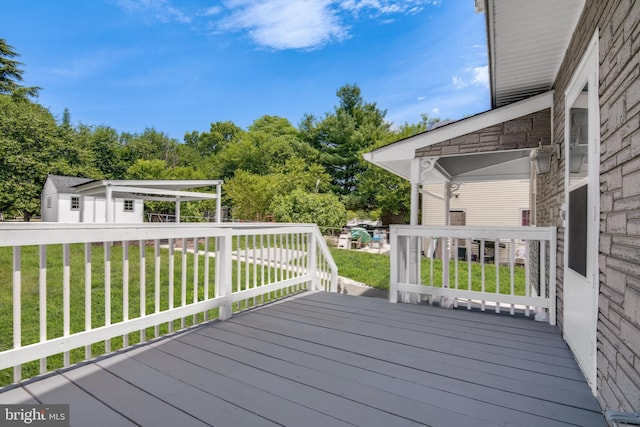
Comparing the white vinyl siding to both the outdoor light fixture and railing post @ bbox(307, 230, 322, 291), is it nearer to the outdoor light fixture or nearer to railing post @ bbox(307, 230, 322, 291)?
railing post @ bbox(307, 230, 322, 291)

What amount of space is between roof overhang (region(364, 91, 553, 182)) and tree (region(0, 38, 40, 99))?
35715 millimetres

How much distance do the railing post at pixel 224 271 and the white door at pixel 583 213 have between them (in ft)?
8.70

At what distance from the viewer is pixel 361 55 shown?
99.7 feet

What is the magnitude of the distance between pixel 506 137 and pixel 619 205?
109 inches

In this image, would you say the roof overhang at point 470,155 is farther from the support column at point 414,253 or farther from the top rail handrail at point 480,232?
the top rail handrail at point 480,232

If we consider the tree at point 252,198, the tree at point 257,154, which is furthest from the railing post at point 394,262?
the tree at point 257,154

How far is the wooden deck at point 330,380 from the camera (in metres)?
1.67

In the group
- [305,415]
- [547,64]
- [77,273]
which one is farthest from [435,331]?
[77,273]

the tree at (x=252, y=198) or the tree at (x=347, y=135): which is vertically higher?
the tree at (x=347, y=135)

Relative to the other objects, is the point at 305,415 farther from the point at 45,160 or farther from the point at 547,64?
the point at 45,160

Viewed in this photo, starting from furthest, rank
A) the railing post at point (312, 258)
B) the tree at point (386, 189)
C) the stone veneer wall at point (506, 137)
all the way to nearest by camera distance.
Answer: the tree at point (386, 189) → the railing post at point (312, 258) → the stone veneer wall at point (506, 137)

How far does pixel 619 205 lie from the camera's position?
1.57m

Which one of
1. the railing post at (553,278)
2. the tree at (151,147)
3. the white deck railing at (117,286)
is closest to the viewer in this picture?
the white deck railing at (117,286)

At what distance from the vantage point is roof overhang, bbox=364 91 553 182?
398 centimetres
